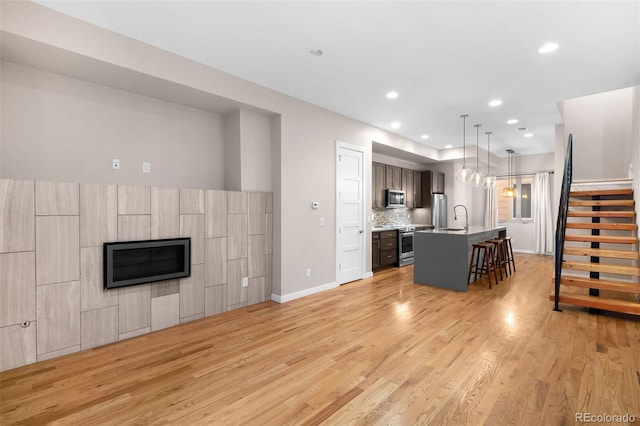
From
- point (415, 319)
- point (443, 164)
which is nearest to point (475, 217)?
point (443, 164)

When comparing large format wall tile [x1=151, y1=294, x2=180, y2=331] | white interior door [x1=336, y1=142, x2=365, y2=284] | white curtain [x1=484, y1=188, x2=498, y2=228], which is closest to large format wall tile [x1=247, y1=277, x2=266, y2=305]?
large format wall tile [x1=151, y1=294, x2=180, y2=331]

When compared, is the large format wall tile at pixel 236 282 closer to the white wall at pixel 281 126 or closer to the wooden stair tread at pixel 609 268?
the white wall at pixel 281 126

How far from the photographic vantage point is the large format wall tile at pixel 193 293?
3673mm

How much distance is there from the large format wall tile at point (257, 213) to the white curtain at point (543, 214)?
8087 millimetres

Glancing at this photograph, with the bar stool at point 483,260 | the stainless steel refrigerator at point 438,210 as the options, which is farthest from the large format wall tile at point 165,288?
the stainless steel refrigerator at point 438,210

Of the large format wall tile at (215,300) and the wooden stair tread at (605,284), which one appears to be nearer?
the wooden stair tread at (605,284)

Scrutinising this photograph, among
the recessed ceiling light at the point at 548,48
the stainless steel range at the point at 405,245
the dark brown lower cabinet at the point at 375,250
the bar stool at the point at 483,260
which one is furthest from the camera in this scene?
the stainless steel range at the point at 405,245

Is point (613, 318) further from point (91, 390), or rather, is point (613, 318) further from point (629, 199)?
point (91, 390)

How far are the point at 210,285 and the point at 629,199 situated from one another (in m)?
6.22

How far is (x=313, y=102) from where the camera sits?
4.77m

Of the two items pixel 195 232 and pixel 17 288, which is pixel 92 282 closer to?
pixel 17 288

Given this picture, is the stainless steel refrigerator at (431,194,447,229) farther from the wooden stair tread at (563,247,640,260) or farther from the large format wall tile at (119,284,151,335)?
the large format wall tile at (119,284,151,335)

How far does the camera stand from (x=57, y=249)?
2.84 m

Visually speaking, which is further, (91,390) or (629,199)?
(629,199)
